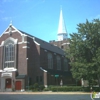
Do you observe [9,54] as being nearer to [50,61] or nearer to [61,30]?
[50,61]

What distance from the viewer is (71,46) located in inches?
1566

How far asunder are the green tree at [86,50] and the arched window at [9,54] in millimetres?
17102

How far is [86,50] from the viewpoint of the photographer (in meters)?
39.0

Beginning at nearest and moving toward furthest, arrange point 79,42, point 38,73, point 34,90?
point 79,42
point 34,90
point 38,73

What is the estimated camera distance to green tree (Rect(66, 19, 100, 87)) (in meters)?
36.8

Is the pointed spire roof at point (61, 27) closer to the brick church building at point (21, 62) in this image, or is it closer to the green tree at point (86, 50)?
the brick church building at point (21, 62)

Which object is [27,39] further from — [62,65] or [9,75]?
[62,65]

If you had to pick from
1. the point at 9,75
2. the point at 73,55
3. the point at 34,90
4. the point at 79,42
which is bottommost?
the point at 34,90

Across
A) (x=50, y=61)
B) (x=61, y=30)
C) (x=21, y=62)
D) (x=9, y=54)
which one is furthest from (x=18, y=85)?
(x=61, y=30)

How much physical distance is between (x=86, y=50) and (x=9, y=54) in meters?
21.6

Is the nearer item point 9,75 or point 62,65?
point 9,75

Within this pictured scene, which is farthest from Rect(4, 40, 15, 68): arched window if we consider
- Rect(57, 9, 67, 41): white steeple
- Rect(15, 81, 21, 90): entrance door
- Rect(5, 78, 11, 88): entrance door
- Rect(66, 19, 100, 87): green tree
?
Rect(57, 9, 67, 41): white steeple

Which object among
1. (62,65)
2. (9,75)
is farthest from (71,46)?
(62,65)

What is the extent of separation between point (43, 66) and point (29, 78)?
5512mm
